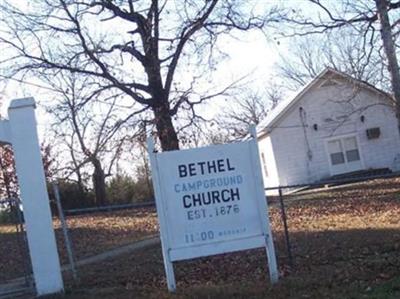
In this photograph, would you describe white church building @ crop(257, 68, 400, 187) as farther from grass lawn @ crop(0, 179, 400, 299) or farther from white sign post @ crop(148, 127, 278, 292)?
white sign post @ crop(148, 127, 278, 292)

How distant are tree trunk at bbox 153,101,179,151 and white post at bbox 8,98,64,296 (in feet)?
47.9

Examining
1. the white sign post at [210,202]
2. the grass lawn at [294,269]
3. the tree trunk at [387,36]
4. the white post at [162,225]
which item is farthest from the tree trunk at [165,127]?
the white post at [162,225]

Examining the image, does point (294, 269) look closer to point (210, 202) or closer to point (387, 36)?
point (210, 202)

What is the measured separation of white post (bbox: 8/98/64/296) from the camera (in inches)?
397

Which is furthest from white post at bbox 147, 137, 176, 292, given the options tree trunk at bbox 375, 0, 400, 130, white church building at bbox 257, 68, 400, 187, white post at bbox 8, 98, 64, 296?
white church building at bbox 257, 68, 400, 187

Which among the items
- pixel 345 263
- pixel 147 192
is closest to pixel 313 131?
pixel 147 192

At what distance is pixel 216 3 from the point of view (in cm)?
2320

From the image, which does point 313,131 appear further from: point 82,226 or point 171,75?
point 82,226

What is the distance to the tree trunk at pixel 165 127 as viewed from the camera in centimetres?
2489

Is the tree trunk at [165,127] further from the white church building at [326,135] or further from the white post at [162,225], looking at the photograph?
the white post at [162,225]

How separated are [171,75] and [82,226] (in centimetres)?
658

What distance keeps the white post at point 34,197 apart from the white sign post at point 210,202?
76.2 inches

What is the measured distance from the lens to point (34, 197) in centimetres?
1015

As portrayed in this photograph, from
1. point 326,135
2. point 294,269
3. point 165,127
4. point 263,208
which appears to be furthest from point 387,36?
point 326,135
